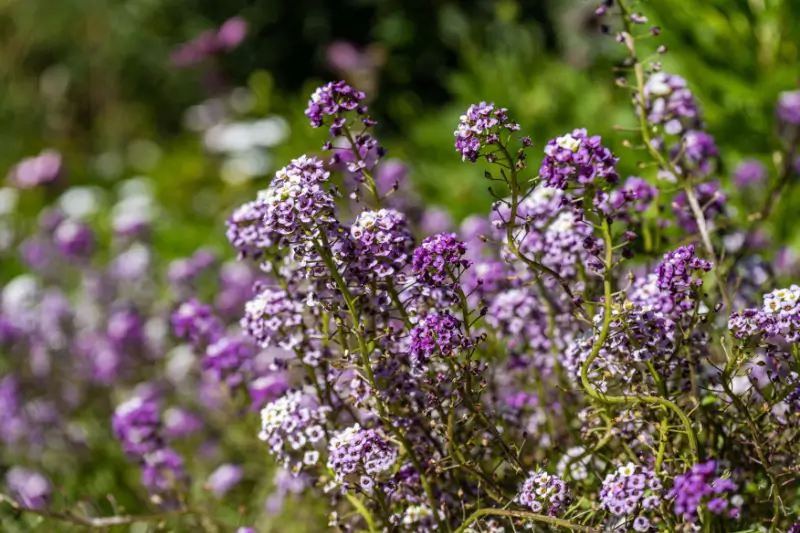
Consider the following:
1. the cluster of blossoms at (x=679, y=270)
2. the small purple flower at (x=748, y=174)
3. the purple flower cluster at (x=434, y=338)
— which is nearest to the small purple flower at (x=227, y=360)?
the purple flower cluster at (x=434, y=338)

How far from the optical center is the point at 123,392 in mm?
4852

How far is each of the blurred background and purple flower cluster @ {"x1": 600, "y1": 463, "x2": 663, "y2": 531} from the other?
154 cm

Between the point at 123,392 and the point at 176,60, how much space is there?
3.96 metres

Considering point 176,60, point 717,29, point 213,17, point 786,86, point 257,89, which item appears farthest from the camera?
point 213,17

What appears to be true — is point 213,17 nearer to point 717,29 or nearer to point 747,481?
point 717,29

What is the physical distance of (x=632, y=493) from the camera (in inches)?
67.8

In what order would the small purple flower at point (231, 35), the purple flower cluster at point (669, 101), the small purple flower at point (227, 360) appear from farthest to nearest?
the small purple flower at point (231, 35), the small purple flower at point (227, 360), the purple flower cluster at point (669, 101)

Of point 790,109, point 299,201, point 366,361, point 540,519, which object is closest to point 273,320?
point 366,361

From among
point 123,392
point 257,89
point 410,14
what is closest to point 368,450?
point 123,392

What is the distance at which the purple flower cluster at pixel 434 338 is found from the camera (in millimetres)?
1828

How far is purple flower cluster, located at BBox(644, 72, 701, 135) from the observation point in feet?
8.44

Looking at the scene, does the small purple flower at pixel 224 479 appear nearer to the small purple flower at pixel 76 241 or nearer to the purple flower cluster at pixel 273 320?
the purple flower cluster at pixel 273 320

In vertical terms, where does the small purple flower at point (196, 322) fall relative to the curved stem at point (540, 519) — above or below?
above

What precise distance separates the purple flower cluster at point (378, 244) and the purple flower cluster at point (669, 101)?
0.99 meters
